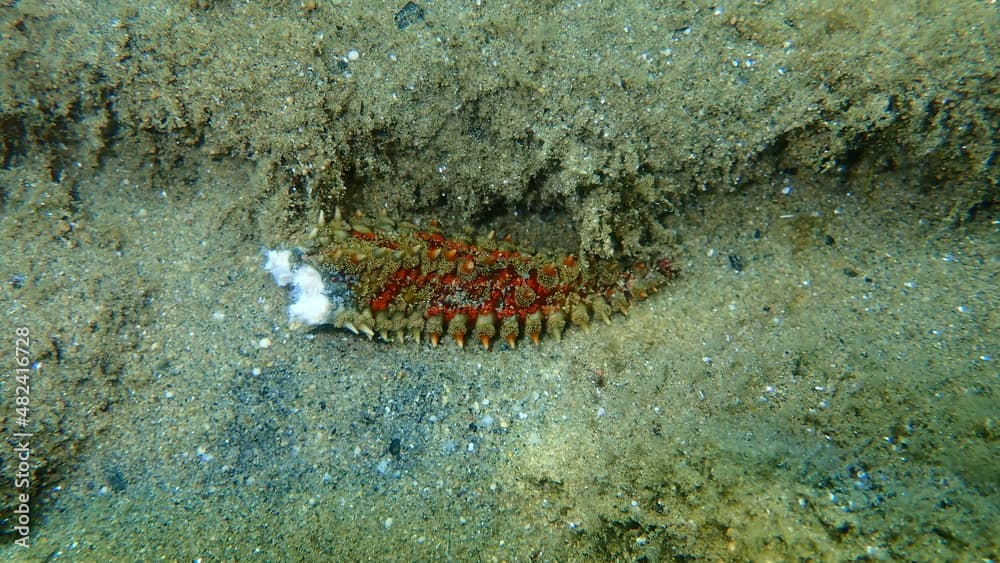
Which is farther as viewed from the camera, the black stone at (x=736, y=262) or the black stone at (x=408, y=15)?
the black stone at (x=736, y=262)

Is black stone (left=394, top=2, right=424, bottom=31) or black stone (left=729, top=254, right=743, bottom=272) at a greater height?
black stone (left=394, top=2, right=424, bottom=31)

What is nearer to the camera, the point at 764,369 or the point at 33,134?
the point at 764,369

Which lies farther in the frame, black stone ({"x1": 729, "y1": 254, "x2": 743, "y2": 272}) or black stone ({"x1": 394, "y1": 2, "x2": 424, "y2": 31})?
black stone ({"x1": 729, "y1": 254, "x2": 743, "y2": 272})

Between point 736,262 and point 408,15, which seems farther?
point 736,262

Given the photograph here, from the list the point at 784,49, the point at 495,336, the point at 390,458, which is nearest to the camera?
the point at 784,49

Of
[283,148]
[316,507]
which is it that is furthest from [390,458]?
[283,148]

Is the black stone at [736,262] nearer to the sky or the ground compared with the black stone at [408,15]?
nearer to the ground

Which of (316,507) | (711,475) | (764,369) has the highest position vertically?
(764,369)

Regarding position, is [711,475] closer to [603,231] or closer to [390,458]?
[603,231]

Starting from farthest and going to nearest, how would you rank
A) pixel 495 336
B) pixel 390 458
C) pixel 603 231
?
pixel 495 336
pixel 603 231
pixel 390 458

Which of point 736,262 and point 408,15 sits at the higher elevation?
point 408,15

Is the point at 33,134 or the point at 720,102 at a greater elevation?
the point at 720,102
